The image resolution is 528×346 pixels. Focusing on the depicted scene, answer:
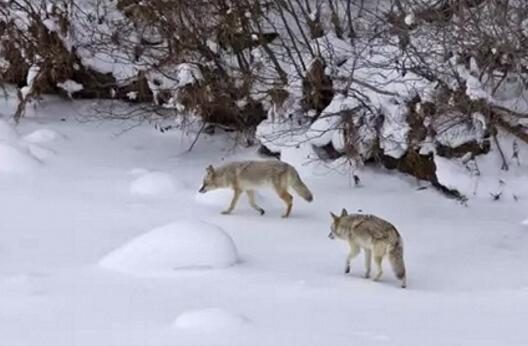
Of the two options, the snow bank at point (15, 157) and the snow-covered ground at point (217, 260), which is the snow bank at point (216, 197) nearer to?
the snow-covered ground at point (217, 260)

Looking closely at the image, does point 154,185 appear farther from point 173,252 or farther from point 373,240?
point 373,240

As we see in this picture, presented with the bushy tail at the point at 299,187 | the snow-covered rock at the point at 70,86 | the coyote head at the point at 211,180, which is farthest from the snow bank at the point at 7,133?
the bushy tail at the point at 299,187

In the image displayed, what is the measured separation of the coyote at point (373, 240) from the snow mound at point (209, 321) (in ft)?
5.69

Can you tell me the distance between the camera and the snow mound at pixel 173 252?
7582 mm

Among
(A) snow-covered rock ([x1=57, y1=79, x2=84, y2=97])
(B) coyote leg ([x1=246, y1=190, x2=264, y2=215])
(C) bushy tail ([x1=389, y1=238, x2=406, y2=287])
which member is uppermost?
(C) bushy tail ([x1=389, y1=238, x2=406, y2=287])

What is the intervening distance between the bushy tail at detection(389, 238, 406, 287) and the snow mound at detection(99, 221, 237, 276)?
1278mm

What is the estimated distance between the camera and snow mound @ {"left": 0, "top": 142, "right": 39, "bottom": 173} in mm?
11008

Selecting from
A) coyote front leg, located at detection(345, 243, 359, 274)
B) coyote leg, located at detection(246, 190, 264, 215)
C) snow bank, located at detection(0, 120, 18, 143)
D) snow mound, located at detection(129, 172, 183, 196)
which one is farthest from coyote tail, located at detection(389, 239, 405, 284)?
snow bank, located at detection(0, 120, 18, 143)

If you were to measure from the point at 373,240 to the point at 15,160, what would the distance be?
5.06 m

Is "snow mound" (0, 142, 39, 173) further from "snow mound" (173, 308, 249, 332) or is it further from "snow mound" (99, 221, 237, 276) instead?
"snow mound" (173, 308, 249, 332)

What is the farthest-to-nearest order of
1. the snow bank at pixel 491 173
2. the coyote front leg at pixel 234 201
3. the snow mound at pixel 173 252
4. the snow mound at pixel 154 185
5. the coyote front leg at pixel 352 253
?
the snow bank at pixel 491 173 < the snow mound at pixel 154 185 < the coyote front leg at pixel 234 201 < the coyote front leg at pixel 352 253 < the snow mound at pixel 173 252

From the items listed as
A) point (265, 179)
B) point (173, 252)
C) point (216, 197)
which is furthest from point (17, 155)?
point (173, 252)

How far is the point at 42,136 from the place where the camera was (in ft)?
40.2

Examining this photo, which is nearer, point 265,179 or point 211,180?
point 265,179
